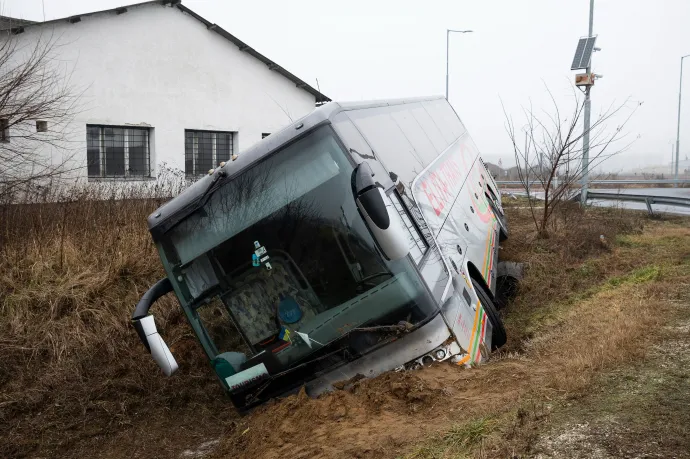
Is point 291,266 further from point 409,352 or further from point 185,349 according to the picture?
point 185,349

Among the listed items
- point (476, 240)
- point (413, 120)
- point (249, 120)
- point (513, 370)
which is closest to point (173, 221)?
point (513, 370)

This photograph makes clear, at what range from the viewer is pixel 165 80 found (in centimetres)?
2364

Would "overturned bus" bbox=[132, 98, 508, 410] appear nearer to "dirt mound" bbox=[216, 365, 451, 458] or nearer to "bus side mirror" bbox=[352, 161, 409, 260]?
"bus side mirror" bbox=[352, 161, 409, 260]

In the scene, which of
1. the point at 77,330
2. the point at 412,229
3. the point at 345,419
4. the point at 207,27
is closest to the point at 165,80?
the point at 207,27

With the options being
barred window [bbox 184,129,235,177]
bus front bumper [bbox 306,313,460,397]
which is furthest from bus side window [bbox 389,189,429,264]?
barred window [bbox 184,129,235,177]

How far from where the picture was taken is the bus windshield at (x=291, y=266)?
16.6 feet

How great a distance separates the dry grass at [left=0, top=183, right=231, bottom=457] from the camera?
7.00 meters

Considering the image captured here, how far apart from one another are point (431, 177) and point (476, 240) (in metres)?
1.13

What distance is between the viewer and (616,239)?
12.9m

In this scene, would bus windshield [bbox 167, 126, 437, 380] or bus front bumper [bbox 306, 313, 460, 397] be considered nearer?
bus front bumper [bbox 306, 313, 460, 397]

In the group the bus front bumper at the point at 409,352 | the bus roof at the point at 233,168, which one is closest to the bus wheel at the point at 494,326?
the bus front bumper at the point at 409,352

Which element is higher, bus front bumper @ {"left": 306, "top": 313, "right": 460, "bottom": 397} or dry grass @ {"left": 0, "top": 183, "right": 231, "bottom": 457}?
bus front bumper @ {"left": 306, "top": 313, "right": 460, "bottom": 397}

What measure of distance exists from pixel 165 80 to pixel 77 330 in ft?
55.1

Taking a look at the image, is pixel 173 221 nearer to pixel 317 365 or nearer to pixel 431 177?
pixel 317 365
